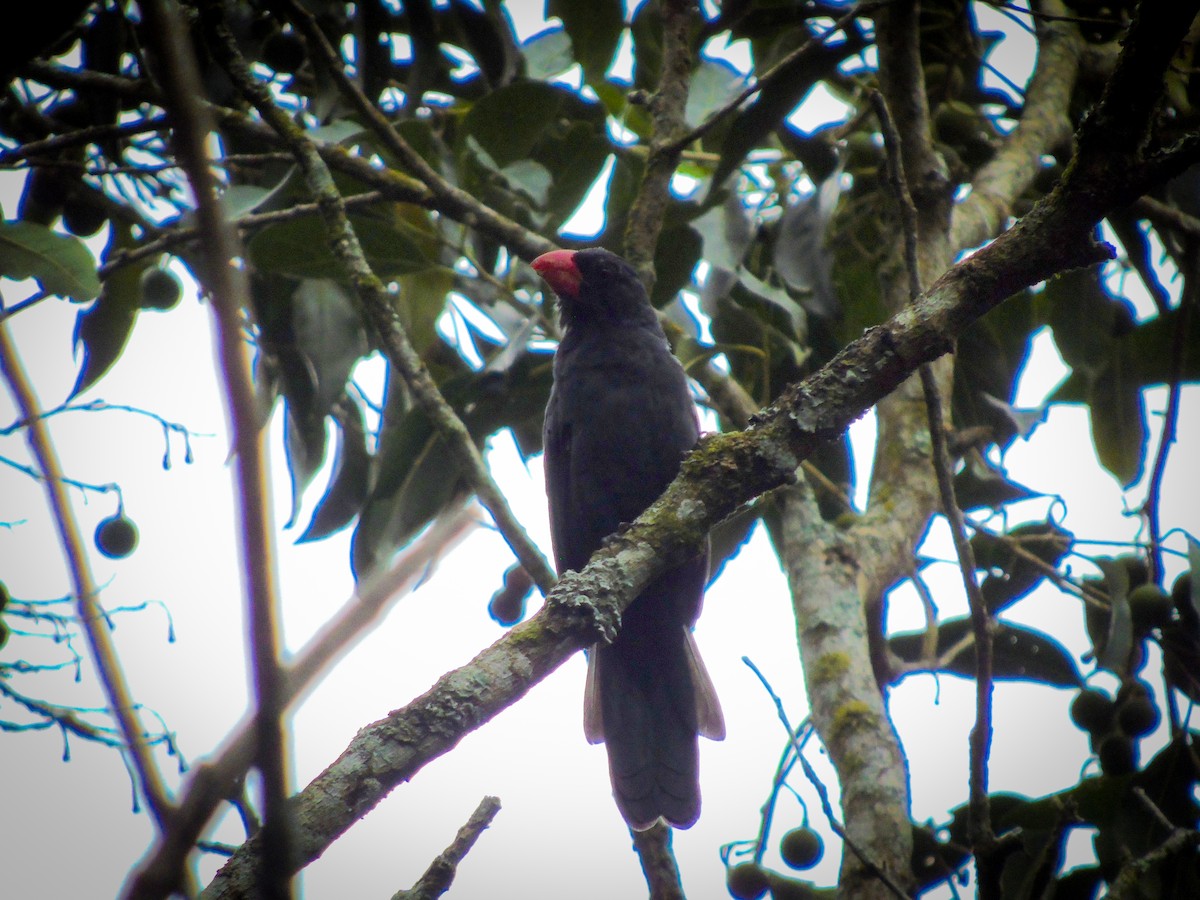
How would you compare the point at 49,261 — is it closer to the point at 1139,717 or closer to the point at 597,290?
the point at 597,290

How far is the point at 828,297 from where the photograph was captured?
12.5 ft

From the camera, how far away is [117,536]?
13.0 feet

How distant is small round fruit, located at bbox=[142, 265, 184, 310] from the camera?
4223 mm

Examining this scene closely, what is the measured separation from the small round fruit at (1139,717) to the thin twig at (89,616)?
144 inches

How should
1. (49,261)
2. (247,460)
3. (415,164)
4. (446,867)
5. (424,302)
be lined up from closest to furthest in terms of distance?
(247,460), (446,867), (49,261), (415,164), (424,302)

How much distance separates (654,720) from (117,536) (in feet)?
7.10

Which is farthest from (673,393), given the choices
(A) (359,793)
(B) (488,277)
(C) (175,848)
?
(C) (175,848)

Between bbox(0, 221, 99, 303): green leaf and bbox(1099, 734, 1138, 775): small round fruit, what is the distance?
12.0 feet

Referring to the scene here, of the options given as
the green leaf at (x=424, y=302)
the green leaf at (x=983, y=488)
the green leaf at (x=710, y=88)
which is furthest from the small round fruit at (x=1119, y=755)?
the green leaf at (x=424, y=302)

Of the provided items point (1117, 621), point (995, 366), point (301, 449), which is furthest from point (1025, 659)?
point (301, 449)

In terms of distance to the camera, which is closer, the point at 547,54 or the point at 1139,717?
the point at 1139,717

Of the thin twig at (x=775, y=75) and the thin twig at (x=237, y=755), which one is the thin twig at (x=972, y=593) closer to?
the thin twig at (x=775, y=75)

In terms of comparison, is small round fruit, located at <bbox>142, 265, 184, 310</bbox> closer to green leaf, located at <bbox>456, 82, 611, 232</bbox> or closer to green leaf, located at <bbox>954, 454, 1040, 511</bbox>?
green leaf, located at <bbox>456, 82, 611, 232</bbox>

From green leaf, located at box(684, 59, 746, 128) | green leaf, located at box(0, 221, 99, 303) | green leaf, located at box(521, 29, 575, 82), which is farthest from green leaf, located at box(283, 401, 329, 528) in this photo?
green leaf, located at box(684, 59, 746, 128)
